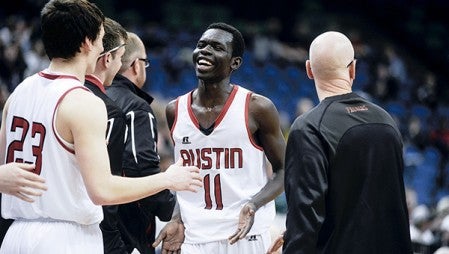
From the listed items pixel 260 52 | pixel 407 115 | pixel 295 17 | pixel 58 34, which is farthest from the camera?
pixel 295 17

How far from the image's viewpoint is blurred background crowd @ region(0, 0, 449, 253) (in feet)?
50.6

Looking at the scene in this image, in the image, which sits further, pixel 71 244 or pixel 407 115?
pixel 407 115

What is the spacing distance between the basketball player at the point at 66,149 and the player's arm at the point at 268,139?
1398 mm

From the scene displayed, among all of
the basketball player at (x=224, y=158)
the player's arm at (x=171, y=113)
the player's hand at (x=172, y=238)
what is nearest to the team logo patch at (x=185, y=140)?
the basketball player at (x=224, y=158)

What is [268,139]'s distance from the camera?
5910 mm

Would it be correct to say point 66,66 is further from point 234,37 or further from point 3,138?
point 234,37

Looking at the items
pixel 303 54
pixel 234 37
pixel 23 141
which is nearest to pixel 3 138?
pixel 23 141

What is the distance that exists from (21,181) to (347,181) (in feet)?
5.09

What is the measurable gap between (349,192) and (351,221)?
141 millimetres

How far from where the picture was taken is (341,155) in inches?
179

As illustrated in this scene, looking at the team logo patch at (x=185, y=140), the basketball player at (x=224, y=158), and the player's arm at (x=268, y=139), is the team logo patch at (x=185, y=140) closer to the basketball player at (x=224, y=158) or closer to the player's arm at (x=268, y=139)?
the basketball player at (x=224, y=158)

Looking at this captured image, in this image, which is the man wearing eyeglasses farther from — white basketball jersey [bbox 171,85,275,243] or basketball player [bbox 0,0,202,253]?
basketball player [bbox 0,0,202,253]

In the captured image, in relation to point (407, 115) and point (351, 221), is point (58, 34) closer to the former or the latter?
point (351, 221)

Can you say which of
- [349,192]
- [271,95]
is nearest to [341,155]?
[349,192]
